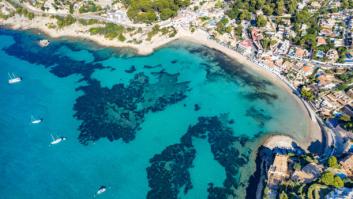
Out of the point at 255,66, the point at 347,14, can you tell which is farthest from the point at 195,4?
the point at 347,14

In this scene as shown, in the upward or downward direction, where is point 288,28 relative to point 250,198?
upward

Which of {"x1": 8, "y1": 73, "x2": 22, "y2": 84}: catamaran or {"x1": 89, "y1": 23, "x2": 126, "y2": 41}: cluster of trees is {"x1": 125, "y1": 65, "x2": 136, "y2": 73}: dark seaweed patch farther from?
{"x1": 8, "y1": 73, "x2": 22, "y2": 84}: catamaran

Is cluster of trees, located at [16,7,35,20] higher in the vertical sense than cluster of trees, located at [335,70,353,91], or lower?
lower

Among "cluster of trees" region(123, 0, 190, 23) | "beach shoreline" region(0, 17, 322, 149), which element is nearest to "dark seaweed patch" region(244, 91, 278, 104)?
"beach shoreline" region(0, 17, 322, 149)

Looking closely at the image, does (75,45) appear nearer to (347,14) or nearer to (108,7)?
(108,7)

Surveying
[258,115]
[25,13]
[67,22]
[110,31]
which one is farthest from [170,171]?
[25,13]

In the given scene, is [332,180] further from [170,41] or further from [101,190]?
A: [170,41]
